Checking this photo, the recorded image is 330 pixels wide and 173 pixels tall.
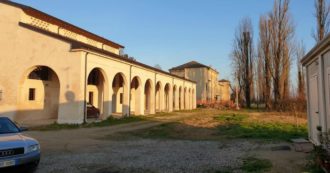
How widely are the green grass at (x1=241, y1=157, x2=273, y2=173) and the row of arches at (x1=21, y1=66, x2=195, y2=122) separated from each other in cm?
1619

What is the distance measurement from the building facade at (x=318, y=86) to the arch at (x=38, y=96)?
→ 18332mm

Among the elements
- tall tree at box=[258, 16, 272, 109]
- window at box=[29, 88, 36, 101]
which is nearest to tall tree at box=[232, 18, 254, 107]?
tall tree at box=[258, 16, 272, 109]

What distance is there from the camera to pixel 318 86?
1070cm

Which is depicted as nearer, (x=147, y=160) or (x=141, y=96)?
(x=147, y=160)

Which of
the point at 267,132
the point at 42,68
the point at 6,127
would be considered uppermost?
the point at 42,68

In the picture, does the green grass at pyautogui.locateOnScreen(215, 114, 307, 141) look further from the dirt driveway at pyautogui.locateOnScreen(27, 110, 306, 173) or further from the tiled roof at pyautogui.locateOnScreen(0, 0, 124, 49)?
the tiled roof at pyautogui.locateOnScreen(0, 0, 124, 49)

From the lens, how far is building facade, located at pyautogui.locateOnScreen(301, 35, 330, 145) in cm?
948

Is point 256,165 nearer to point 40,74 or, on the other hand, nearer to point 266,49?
point 40,74

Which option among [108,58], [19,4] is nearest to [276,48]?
[108,58]

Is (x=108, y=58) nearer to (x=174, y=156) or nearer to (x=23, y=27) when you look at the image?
(x=23, y=27)

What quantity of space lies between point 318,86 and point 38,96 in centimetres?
2113

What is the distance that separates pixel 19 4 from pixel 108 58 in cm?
754

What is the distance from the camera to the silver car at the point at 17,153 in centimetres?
679

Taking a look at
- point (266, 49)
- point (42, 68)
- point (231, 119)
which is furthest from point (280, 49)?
point (42, 68)
